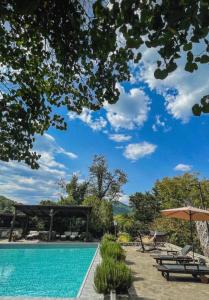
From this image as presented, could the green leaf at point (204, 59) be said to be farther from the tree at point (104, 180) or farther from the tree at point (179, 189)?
the tree at point (104, 180)

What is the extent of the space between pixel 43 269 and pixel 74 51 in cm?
1183

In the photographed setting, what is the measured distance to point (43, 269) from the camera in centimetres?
1228

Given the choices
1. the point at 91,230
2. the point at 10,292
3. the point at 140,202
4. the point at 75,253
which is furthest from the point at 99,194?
the point at 10,292

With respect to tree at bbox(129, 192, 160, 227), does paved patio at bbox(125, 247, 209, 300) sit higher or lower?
lower

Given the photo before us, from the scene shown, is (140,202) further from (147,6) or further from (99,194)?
(147,6)

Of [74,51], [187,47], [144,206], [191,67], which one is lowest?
[191,67]

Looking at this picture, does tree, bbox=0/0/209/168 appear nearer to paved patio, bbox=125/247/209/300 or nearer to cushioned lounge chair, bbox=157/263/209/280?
paved patio, bbox=125/247/209/300

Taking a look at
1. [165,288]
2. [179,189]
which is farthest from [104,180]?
[165,288]

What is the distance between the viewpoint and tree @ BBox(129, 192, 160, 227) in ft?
112

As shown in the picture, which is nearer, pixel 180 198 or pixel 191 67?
pixel 191 67

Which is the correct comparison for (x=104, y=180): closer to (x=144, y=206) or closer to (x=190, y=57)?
(x=144, y=206)

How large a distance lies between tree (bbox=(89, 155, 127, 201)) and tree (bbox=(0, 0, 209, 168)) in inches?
1312

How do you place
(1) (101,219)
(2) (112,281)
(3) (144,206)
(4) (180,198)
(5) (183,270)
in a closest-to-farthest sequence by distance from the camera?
(2) (112,281) → (5) (183,270) → (4) (180,198) → (1) (101,219) → (3) (144,206)

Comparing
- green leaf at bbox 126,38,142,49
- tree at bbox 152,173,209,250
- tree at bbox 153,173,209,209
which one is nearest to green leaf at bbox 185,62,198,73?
green leaf at bbox 126,38,142,49
